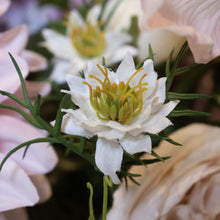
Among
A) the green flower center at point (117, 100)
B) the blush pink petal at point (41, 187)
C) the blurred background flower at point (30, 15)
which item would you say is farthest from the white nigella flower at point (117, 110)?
the blurred background flower at point (30, 15)

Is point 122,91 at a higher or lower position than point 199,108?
higher

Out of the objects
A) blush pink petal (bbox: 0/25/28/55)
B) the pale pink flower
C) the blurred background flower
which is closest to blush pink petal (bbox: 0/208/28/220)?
the pale pink flower

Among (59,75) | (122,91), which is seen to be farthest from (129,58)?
(59,75)

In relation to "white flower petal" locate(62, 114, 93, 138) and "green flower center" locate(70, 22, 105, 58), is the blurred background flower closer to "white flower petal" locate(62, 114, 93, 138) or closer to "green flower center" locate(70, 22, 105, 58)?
"green flower center" locate(70, 22, 105, 58)

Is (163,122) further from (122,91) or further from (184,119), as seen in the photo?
Result: (184,119)

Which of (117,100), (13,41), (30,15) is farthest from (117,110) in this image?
(30,15)

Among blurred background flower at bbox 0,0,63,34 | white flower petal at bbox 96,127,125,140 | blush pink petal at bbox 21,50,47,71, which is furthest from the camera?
blurred background flower at bbox 0,0,63,34
